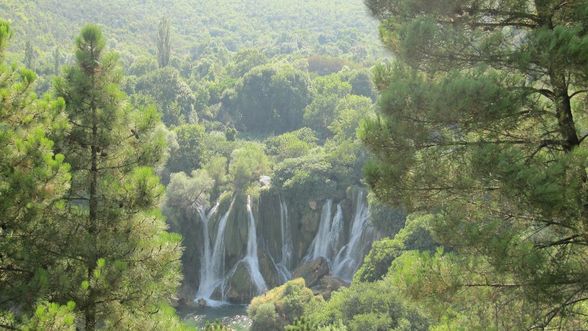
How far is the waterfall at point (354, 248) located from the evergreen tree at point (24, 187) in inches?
789

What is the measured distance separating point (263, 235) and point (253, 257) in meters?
1.25

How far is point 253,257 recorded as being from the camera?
28609mm

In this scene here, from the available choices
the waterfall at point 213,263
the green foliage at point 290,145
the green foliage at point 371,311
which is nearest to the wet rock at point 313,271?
the waterfall at point 213,263

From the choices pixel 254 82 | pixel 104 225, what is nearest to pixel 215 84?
pixel 254 82

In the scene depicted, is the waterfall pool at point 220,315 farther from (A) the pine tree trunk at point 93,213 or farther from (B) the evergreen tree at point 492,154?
(B) the evergreen tree at point 492,154

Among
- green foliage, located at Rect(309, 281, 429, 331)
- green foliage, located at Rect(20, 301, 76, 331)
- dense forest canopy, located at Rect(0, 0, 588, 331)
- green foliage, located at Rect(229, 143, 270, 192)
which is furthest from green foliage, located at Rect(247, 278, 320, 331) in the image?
green foliage, located at Rect(20, 301, 76, 331)

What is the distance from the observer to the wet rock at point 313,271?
26.0 m

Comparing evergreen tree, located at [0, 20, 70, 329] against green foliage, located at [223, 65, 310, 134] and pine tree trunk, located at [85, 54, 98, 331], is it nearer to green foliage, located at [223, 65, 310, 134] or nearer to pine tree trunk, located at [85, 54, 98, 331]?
pine tree trunk, located at [85, 54, 98, 331]

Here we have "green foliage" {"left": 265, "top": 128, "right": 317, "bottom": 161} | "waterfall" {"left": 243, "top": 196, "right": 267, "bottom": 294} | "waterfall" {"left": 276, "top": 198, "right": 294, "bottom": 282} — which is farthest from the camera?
"green foliage" {"left": 265, "top": 128, "right": 317, "bottom": 161}

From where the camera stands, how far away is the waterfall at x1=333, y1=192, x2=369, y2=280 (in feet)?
86.1

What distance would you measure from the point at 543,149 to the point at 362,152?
78.6ft

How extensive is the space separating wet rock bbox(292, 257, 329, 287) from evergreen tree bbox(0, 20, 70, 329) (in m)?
19.5

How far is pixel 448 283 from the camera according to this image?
6734 millimetres

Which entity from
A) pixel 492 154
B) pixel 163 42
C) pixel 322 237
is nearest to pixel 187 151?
pixel 322 237
